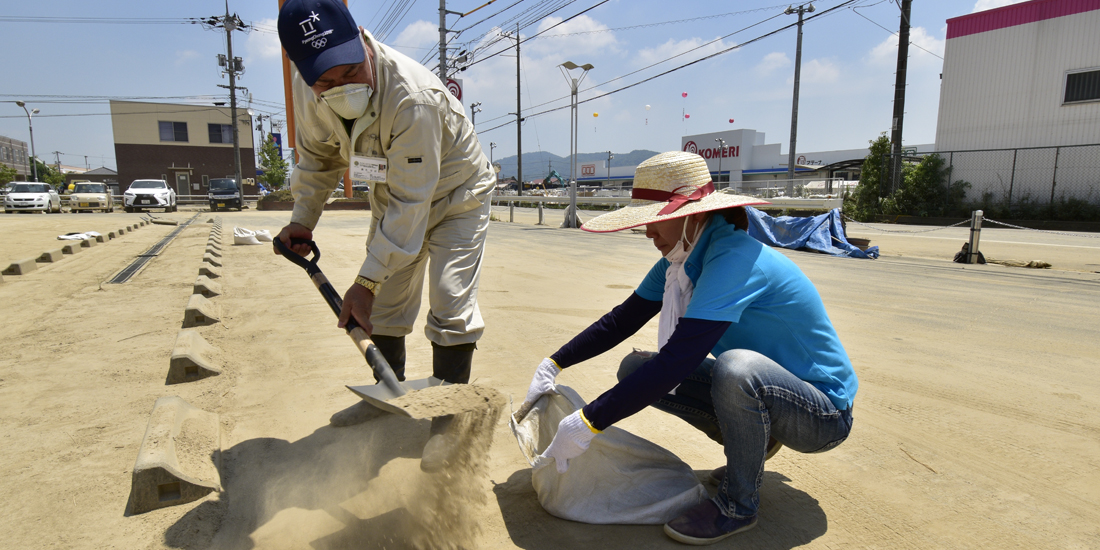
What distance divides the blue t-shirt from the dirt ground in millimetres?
535

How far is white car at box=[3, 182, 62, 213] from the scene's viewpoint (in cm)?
2266

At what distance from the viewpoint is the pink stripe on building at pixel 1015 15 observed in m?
18.4

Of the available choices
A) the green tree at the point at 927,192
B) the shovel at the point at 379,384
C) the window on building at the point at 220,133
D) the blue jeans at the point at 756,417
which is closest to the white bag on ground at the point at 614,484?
the blue jeans at the point at 756,417

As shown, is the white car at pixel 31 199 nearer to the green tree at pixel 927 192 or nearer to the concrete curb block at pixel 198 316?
the concrete curb block at pixel 198 316

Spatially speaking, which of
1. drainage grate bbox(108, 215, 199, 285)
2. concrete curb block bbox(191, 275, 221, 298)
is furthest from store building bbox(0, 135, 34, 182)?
concrete curb block bbox(191, 275, 221, 298)

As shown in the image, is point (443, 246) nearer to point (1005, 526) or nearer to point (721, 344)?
point (721, 344)

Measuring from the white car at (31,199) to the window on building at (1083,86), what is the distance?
124 ft

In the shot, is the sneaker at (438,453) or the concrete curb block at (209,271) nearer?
the sneaker at (438,453)

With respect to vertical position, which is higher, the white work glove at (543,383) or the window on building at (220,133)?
the window on building at (220,133)

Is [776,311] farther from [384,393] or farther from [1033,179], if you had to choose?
[1033,179]

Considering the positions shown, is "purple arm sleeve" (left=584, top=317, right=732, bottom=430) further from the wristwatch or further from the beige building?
the beige building

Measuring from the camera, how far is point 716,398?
181 cm

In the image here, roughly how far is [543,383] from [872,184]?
70.5 ft

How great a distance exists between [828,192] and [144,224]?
77.5 feet
